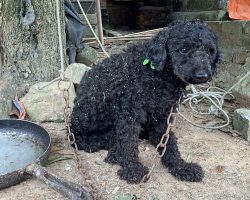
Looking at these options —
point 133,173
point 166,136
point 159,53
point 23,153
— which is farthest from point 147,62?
point 23,153

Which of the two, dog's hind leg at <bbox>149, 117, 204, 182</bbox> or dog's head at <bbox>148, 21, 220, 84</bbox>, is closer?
dog's head at <bbox>148, 21, 220, 84</bbox>

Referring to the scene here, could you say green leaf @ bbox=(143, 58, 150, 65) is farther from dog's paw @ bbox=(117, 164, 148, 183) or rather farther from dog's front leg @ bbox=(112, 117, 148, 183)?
dog's paw @ bbox=(117, 164, 148, 183)

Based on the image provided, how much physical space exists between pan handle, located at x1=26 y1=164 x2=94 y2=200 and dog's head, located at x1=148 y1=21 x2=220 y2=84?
2.92 ft

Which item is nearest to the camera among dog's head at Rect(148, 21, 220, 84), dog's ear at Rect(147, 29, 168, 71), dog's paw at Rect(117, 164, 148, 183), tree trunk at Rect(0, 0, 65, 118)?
dog's head at Rect(148, 21, 220, 84)

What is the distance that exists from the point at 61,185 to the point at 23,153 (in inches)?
29.6

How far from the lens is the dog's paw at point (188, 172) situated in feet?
9.36

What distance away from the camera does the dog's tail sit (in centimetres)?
286

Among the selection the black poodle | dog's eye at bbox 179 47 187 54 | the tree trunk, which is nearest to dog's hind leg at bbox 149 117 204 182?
the black poodle

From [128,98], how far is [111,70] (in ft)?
0.91

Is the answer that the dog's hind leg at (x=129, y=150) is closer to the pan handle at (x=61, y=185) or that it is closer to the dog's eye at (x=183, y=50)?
the pan handle at (x=61, y=185)

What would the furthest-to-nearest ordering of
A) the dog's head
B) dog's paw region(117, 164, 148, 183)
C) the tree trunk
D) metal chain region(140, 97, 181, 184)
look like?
the tree trunk
dog's paw region(117, 164, 148, 183)
the dog's head
metal chain region(140, 97, 181, 184)

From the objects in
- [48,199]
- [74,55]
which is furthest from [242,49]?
[48,199]

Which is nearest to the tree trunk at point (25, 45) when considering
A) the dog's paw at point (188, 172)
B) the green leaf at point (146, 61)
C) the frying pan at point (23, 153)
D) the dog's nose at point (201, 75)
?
the frying pan at point (23, 153)

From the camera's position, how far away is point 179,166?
9.59 ft
